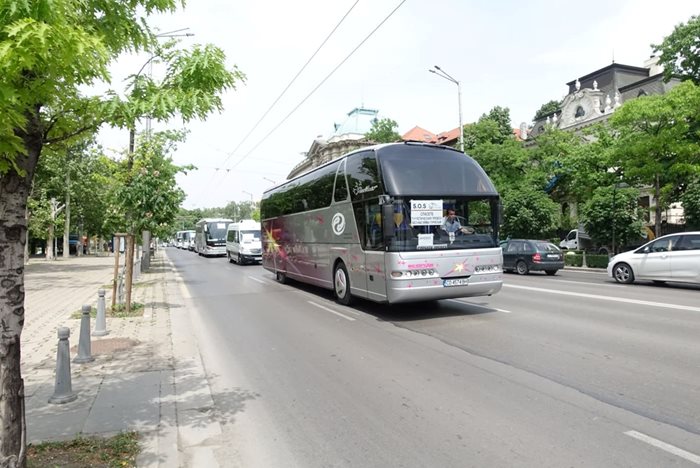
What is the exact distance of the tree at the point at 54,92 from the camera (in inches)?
88.3

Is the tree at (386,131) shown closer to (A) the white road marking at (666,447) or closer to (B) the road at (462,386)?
(B) the road at (462,386)

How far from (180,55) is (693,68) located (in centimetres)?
3422

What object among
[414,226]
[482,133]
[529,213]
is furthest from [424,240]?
[482,133]

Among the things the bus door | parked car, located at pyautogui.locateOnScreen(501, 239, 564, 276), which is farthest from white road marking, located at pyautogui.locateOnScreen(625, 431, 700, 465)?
parked car, located at pyautogui.locateOnScreen(501, 239, 564, 276)

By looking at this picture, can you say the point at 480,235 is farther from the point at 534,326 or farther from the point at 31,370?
the point at 31,370

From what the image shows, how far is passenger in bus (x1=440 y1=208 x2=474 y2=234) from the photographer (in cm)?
959

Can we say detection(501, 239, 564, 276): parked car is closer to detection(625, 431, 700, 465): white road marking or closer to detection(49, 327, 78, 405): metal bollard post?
detection(625, 431, 700, 465): white road marking

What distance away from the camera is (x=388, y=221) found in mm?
9008

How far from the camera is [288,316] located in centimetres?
1048

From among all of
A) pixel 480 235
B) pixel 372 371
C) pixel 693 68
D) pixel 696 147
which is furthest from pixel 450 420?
pixel 693 68

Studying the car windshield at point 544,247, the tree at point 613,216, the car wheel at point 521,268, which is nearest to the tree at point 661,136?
the tree at point 613,216

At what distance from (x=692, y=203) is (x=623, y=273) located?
16587 millimetres

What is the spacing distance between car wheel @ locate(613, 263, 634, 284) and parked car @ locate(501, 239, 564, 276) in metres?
4.07

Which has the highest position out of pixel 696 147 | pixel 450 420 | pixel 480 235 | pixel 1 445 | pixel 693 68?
pixel 693 68
